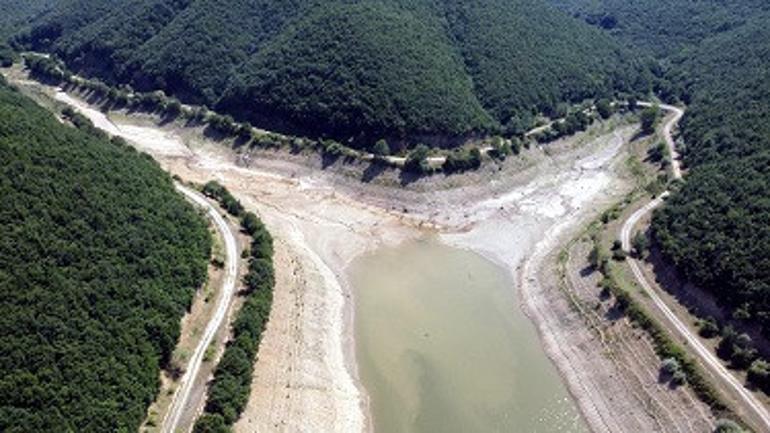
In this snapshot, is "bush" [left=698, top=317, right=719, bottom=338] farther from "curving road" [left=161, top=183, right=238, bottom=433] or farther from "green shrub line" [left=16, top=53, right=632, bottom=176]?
"green shrub line" [left=16, top=53, right=632, bottom=176]

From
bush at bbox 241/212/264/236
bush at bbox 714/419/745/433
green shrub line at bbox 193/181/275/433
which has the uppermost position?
bush at bbox 714/419/745/433

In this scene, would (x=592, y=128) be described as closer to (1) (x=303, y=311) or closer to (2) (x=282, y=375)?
(1) (x=303, y=311)

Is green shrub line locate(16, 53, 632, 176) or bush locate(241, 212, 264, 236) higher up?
green shrub line locate(16, 53, 632, 176)

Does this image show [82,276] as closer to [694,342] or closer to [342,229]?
[342,229]

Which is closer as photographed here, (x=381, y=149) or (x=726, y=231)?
(x=726, y=231)

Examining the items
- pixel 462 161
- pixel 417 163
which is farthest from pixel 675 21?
pixel 417 163

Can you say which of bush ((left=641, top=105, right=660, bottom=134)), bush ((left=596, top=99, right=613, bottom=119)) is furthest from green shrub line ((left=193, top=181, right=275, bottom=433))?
bush ((left=641, top=105, right=660, bottom=134))

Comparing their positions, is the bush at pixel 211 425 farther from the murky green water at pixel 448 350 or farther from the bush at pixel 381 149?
the bush at pixel 381 149
